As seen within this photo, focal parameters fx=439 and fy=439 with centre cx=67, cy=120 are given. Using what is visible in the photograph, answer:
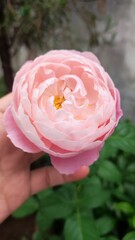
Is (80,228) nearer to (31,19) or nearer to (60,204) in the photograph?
(60,204)

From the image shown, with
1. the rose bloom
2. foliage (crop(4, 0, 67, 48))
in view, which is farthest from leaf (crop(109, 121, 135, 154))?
foliage (crop(4, 0, 67, 48))

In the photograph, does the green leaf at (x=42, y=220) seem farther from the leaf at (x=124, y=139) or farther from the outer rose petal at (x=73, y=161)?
the outer rose petal at (x=73, y=161)

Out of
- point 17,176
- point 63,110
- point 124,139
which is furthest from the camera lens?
point 124,139

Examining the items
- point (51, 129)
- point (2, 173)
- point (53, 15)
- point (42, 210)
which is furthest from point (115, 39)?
point (51, 129)

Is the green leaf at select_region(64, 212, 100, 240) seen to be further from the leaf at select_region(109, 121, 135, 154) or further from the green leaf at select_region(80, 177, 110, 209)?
the leaf at select_region(109, 121, 135, 154)

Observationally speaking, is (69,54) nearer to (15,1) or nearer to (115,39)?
(15,1)

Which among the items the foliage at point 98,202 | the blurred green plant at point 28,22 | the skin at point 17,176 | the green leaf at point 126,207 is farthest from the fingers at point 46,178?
the blurred green plant at point 28,22

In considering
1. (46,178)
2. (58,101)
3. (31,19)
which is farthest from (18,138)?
(31,19)
